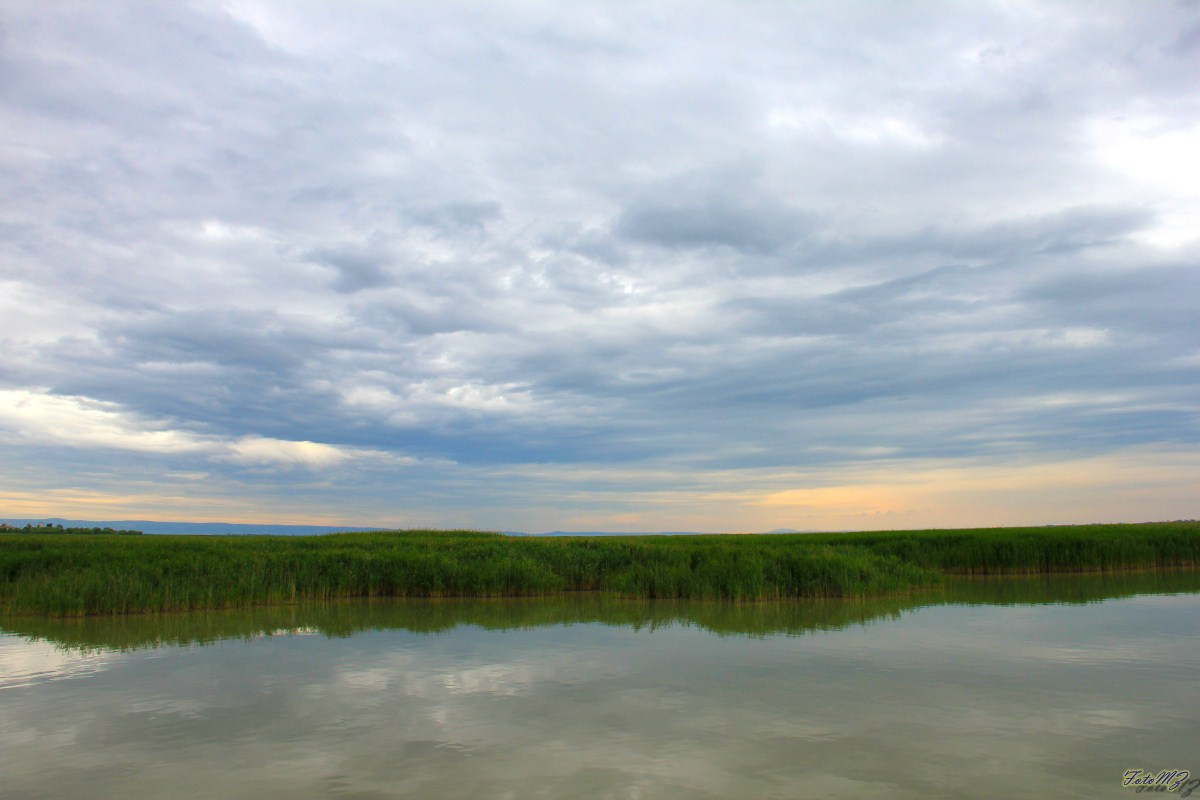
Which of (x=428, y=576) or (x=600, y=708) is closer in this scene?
(x=600, y=708)

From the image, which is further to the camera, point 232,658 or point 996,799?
point 232,658

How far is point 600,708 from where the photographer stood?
776 centimetres

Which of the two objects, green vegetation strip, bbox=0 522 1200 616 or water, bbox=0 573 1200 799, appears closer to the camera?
water, bbox=0 573 1200 799

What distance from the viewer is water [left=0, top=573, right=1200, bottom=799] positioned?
5773 mm

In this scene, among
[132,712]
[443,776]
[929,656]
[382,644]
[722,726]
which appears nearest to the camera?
[443,776]

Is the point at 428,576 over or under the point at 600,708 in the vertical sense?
over

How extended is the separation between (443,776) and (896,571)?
1582 centimetres

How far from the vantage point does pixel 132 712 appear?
7.77 meters

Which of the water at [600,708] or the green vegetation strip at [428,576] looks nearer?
the water at [600,708]

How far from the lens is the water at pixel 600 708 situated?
18.9ft

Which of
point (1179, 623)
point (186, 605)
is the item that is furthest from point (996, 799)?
point (186, 605)

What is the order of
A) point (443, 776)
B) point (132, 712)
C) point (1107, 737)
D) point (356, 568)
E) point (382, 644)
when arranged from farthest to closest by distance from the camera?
point (356, 568), point (382, 644), point (132, 712), point (1107, 737), point (443, 776)

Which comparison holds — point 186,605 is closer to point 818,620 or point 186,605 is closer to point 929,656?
point 818,620

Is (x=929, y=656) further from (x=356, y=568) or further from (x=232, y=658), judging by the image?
(x=356, y=568)
